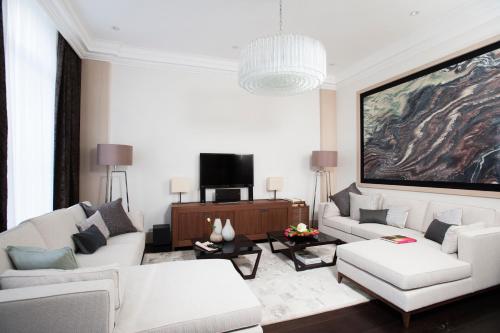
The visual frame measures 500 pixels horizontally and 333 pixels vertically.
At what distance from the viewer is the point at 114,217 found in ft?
10.6

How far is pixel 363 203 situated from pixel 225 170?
2370 mm

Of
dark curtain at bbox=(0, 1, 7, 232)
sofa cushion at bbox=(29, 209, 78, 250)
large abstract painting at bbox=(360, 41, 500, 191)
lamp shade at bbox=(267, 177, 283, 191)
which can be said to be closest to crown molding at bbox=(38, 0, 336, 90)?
dark curtain at bbox=(0, 1, 7, 232)

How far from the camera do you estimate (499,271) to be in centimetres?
250

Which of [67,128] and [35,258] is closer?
[35,258]

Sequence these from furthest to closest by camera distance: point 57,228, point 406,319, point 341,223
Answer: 1. point 341,223
2. point 57,228
3. point 406,319

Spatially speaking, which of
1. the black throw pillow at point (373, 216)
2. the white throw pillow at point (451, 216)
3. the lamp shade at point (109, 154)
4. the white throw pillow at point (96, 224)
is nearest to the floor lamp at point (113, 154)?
the lamp shade at point (109, 154)

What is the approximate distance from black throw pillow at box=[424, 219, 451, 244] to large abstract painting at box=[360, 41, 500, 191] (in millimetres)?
697

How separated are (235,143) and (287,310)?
3149 millimetres

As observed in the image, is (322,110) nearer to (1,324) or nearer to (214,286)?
(214,286)

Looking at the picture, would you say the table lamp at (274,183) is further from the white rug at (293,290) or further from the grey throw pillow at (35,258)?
the grey throw pillow at (35,258)

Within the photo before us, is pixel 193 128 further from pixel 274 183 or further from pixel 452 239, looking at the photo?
pixel 452 239

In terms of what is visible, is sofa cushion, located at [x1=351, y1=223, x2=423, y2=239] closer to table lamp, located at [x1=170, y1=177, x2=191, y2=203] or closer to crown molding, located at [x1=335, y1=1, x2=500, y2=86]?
crown molding, located at [x1=335, y1=1, x2=500, y2=86]

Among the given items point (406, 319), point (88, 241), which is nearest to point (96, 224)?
point (88, 241)

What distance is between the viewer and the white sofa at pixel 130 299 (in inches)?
46.4
